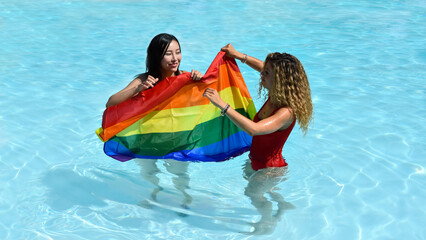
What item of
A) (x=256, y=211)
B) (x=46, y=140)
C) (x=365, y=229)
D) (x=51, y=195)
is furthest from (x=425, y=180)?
(x=46, y=140)

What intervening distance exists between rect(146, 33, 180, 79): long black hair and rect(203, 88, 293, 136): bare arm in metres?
0.63

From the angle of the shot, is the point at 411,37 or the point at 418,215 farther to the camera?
the point at 411,37

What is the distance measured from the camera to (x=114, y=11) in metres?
11.8

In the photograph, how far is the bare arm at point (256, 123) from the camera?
10.6 ft

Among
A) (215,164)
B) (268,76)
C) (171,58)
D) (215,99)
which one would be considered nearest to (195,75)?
(171,58)

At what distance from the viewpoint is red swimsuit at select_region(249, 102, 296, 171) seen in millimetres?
3590

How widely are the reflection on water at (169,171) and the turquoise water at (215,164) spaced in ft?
0.06

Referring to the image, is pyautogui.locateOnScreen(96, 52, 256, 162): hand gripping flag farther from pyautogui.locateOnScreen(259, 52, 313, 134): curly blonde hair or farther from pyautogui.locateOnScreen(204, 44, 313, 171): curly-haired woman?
pyautogui.locateOnScreen(259, 52, 313, 134): curly blonde hair

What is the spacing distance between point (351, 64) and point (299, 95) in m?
4.88

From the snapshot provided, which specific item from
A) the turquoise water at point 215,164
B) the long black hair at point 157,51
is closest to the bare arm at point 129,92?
the long black hair at point 157,51

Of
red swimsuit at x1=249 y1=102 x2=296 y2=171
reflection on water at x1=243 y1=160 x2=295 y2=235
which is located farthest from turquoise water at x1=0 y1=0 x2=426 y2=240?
red swimsuit at x1=249 y1=102 x2=296 y2=171

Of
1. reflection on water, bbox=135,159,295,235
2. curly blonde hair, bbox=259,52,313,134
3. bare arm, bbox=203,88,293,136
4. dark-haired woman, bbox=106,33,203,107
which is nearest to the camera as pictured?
bare arm, bbox=203,88,293,136

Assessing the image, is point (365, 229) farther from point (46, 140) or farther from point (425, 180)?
point (46, 140)

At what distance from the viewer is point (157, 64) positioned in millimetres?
3781
